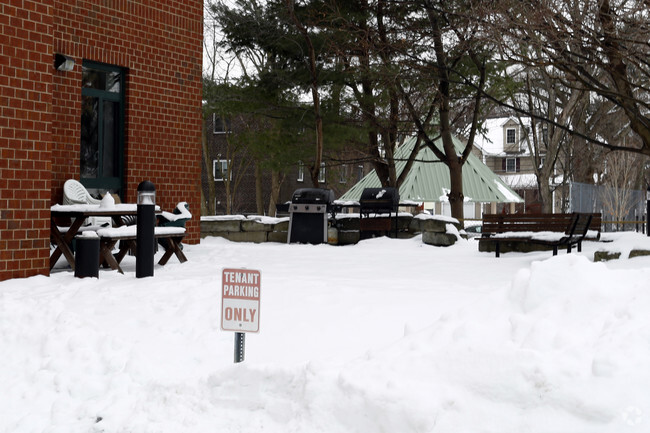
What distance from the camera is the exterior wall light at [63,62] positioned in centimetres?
1069

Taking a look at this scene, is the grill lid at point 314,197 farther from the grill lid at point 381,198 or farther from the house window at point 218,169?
the house window at point 218,169

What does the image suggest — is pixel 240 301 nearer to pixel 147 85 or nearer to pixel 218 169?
pixel 147 85

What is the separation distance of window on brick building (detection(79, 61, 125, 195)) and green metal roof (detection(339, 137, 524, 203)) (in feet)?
63.8

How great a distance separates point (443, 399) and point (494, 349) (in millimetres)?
470

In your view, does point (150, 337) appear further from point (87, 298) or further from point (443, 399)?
point (443, 399)

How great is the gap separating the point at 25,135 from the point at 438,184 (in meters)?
24.6

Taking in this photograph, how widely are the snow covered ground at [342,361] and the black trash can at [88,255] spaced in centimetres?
89

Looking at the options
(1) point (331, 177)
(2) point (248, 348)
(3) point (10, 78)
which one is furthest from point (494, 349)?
(1) point (331, 177)

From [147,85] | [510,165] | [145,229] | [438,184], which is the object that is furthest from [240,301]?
[510,165]

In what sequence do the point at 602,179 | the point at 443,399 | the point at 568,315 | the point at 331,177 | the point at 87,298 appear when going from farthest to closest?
the point at 602,179, the point at 331,177, the point at 87,298, the point at 568,315, the point at 443,399

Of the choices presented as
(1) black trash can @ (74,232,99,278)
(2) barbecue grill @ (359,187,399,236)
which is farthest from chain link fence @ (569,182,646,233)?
(1) black trash can @ (74,232,99,278)

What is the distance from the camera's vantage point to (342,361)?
4895 millimetres

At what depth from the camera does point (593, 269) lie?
5.20 meters

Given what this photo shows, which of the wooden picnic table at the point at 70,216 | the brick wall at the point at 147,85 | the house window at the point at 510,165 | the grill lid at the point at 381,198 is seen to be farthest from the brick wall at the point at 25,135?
the house window at the point at 510,165
